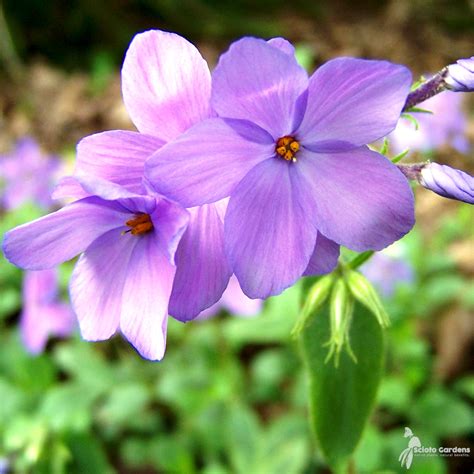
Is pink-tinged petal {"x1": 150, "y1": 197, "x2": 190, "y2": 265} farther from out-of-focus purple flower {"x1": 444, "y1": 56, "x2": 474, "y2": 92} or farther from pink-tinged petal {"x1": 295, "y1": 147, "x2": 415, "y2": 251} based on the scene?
out-of-focus purple flower {"x1": 444, "y1": 56, "x2": 474, "y2": 92}

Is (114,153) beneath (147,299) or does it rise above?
above

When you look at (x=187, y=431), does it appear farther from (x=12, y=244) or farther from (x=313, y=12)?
(x=313, y=12)

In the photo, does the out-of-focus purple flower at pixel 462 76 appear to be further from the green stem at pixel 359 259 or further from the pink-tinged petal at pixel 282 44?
the green stem at pixel 359 259

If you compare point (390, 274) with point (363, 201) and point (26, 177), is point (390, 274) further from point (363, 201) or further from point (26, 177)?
point (26, 177)

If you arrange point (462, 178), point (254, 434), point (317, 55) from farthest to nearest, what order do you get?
point (317, 55) → point (254, 434) → point (462, 178)

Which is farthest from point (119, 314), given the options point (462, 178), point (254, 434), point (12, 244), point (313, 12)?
point (313, 12)

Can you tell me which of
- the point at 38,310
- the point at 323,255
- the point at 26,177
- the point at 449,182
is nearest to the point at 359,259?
the point at 323,255
